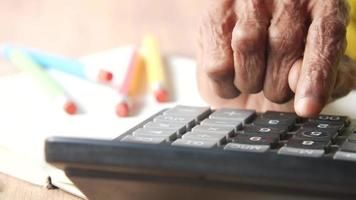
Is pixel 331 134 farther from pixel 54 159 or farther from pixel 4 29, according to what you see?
pixel 4 29

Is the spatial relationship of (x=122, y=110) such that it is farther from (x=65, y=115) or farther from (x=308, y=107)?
(x=308, y=107)

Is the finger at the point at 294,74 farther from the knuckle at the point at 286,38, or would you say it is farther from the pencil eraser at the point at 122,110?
the pencil eraser at the point at 122,110

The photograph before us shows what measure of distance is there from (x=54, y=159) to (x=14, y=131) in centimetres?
20

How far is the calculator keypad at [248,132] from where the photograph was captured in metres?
0.31

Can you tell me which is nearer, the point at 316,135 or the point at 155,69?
the point at 316,135

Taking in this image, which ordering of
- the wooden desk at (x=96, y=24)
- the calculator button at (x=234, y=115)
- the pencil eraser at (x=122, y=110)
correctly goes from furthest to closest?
the wooden desk at (x=96, y=24) < the pencil eraser at (x=122, y=110) < the calculator button at (x=234, y=115)

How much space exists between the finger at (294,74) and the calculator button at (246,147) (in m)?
0.10

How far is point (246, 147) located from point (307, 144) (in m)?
0.03

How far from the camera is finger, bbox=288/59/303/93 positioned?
0.41m

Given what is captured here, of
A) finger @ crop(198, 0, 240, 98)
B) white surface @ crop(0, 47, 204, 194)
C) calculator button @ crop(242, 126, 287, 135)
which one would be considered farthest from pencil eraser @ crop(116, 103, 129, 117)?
calculator button @ crop(242, 126, 287, 135)

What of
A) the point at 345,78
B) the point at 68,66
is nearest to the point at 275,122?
the point at 345,78

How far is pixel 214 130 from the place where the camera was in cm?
35

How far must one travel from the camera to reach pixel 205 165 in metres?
0.29

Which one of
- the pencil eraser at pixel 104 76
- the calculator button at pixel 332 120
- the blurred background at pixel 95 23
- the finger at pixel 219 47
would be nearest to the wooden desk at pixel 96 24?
the blurred background at pixel 95 23
